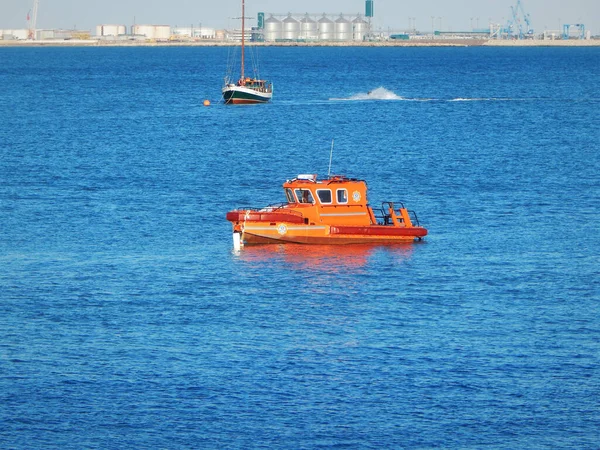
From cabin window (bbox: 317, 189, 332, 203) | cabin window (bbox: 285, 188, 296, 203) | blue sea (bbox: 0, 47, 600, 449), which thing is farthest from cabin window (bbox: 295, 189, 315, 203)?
blue sea (bbox: 0, 47, 600, 449)

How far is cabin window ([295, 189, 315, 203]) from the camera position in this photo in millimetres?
57969

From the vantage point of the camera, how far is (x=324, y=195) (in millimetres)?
58031

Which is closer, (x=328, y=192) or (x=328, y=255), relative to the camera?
A: (x=328, y=255)

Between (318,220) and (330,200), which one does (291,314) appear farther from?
(330,200)

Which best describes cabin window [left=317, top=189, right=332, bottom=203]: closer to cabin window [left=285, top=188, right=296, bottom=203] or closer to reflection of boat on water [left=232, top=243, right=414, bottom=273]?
cabin window [left=285, top=188, right=296, bottom=203]

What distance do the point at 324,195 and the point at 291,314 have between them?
41.9 ft

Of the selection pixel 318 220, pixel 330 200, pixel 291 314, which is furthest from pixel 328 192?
pixel 291 314

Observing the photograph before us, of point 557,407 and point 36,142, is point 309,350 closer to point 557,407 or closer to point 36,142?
point 557,407

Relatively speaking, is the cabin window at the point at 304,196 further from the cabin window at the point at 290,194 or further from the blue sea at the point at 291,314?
the blue sea at the point at 291,314

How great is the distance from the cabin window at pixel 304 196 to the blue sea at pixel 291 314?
2292mm

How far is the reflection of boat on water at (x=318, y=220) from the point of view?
5731cm

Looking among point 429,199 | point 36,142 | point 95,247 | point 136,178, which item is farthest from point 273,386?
point 36,142

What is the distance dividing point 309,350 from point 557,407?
29.9ft

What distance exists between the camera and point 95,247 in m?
58.7
